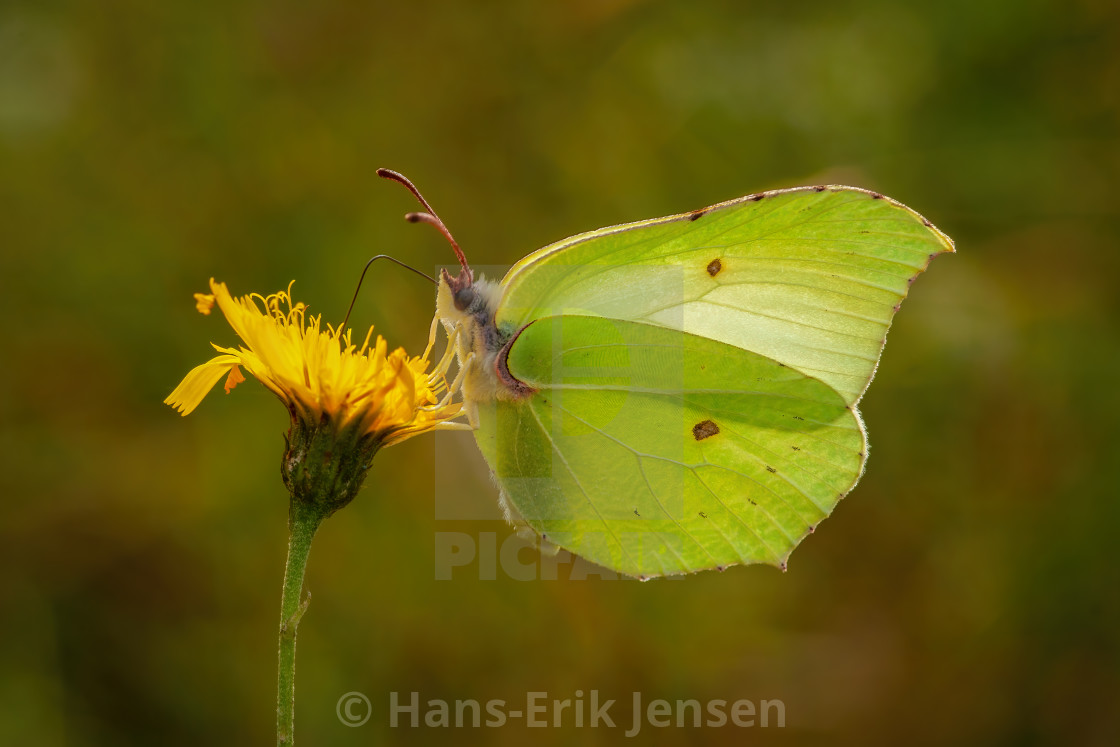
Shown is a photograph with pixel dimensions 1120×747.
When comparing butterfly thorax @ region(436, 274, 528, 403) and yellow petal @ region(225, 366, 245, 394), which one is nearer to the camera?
yellow petal @ region(225, 366, 245, 394)

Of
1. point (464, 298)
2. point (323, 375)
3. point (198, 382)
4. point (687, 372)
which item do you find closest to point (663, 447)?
point (687, 372)

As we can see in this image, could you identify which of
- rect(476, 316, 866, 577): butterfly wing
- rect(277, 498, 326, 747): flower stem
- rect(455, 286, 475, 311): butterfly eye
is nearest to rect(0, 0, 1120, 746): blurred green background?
rect(476, 316, 866, 577): butterfly wing

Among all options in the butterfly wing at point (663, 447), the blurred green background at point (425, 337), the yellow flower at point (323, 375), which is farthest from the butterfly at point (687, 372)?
the blurred green background at point (425, 337)

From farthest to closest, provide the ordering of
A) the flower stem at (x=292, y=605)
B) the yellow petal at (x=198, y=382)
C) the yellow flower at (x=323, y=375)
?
the yellow petal at (x=198, y=382) → the yellow flower at (x=323, y=375) → the flower stem at (x=292, y=605)

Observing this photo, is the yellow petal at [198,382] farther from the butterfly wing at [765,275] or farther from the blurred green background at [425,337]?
the blurred green background at [425,337]

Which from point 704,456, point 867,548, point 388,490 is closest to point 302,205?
point 388,490

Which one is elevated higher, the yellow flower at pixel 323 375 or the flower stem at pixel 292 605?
the yellow flower at pixel 323 375

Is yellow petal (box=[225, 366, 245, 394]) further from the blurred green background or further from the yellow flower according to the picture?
the blurred green background
